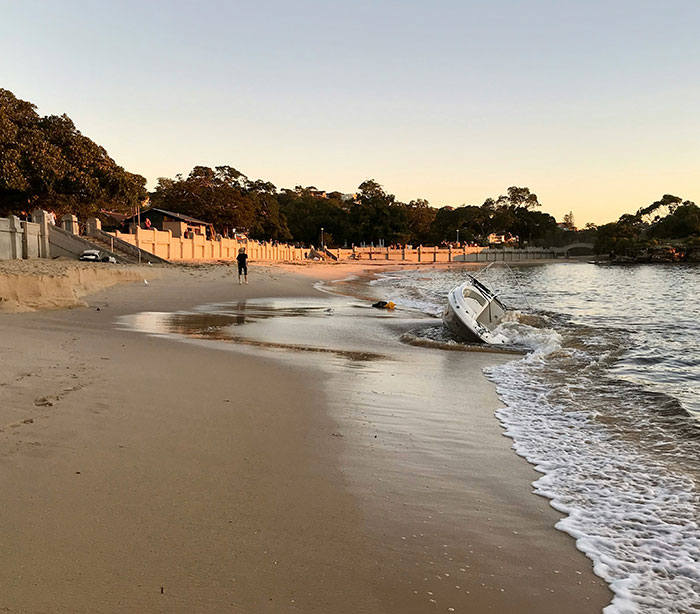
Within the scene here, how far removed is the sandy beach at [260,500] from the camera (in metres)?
2.50

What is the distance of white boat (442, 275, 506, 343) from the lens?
13.1 m

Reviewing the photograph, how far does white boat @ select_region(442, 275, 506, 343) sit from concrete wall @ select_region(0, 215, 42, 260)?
1966cm

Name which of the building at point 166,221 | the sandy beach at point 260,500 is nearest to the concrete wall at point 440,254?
the building at point 166,221

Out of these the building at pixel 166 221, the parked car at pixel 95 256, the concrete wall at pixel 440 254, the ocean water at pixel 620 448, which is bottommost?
the ocean water at pixel 620 448

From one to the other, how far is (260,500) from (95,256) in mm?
32813

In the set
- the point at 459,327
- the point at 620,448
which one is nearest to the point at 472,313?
the point at 459,327

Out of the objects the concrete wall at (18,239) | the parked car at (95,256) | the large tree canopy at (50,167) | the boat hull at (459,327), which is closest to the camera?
the boat hull at (459,327)

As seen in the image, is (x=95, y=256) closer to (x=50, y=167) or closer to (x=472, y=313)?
(x=50, y=167)

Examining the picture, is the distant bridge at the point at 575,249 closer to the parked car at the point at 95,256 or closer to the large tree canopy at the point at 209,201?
the large tree canopy at the point at 209,201

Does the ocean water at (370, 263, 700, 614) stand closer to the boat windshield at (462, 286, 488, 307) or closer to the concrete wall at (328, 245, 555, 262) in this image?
the boat windshield at (462, 286, 488, 307)

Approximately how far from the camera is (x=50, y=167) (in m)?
29.5

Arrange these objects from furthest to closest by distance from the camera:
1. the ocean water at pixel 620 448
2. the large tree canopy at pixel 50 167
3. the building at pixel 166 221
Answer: the building at pixel 166 221
the large tree canopy at pixel 50 167
the ocean water at pixel 620 448

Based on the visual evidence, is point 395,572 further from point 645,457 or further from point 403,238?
point 403,238

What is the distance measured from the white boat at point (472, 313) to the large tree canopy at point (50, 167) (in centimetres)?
2518
